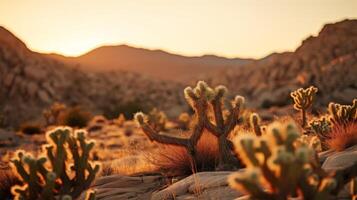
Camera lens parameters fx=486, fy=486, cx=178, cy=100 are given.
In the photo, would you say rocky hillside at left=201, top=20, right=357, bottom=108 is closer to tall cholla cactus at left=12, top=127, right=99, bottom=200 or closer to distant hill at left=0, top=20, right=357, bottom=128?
distant hill at left=0, top=20, right=357, bottom=128

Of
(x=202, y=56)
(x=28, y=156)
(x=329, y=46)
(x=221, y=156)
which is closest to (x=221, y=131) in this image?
(x=221, y=156)

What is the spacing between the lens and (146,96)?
49094mm

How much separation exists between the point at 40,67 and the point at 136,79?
15.4m

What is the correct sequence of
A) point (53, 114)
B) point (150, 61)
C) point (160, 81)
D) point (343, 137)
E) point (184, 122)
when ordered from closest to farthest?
point (343, 137)
point (184, 122)
point (53, 114)
point (160, 81)
point (150, 61)

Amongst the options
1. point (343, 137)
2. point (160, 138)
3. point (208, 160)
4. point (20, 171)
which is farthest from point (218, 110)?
point (20, 171)

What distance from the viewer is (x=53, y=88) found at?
40.1 m

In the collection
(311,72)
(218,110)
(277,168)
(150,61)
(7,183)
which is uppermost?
(150,61)

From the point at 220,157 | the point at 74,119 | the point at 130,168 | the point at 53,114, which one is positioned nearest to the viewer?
the point at 220,157

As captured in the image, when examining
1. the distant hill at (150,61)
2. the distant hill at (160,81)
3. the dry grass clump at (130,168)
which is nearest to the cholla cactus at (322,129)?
the dry grass clump at (130,168)

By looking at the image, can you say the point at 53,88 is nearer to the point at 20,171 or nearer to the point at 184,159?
the point at 184,159

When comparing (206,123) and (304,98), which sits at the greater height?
(304,98)

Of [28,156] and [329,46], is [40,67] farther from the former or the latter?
[28,156]

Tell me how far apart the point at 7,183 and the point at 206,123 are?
3.20m

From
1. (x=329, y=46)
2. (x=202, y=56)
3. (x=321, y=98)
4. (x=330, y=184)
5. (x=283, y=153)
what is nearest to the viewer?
(x=283, y=153)
